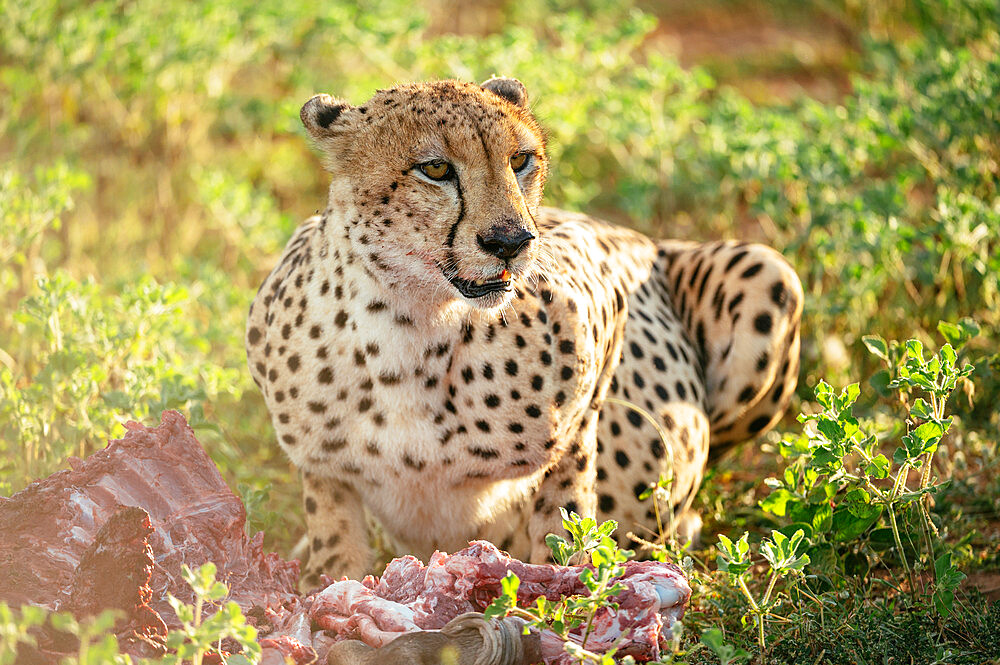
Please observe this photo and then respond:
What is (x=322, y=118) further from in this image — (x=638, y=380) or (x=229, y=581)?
(x=638, y=380)

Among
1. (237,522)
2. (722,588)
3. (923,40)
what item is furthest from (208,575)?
(923,40)

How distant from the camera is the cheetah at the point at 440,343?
8.57ft

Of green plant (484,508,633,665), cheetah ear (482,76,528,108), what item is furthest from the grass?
cheetah ear (482,76,528,108)

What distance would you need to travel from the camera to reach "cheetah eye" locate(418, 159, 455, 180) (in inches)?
103

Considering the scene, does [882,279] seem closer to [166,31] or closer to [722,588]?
[722,588]

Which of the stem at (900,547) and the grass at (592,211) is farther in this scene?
the grass at (592,211)

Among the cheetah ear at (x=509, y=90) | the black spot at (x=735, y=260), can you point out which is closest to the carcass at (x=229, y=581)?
the cheetah ear at (x=509, y=90)

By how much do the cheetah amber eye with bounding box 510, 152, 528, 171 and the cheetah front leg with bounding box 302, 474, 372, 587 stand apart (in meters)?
0.97

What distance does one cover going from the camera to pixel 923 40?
6.17m

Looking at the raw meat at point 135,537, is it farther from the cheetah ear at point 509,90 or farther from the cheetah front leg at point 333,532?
the cheetah ear at point 509,90

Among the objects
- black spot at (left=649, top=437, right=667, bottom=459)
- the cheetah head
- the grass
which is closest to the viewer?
the cheetah head

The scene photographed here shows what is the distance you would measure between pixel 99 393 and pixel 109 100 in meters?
2.53

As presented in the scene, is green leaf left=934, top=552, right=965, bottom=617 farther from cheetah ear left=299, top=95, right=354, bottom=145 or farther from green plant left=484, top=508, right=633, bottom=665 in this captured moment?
cheetah ear left=299, top=95, right=354, bottom=145

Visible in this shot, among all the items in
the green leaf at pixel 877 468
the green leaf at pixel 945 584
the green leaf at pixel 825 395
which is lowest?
the green leaf at pixel 945 584
